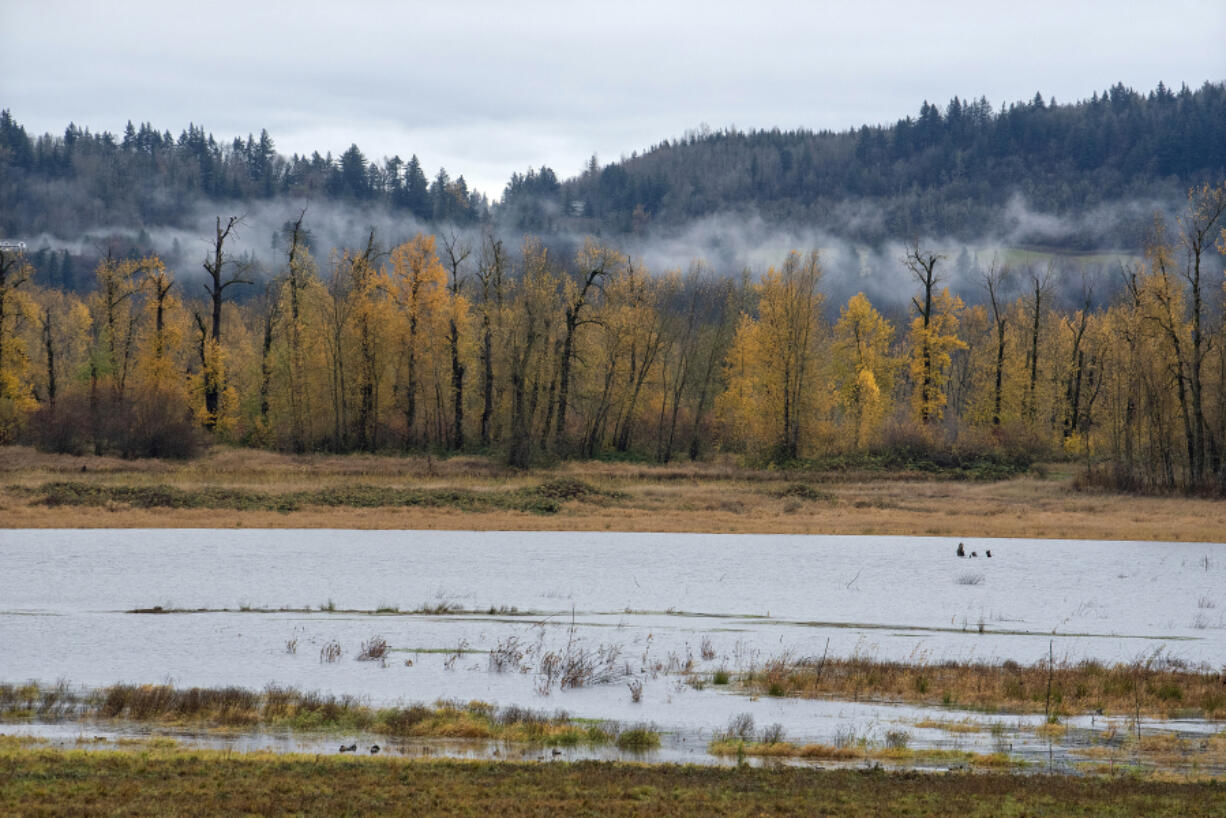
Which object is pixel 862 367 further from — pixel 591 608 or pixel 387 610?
pixel 387 610

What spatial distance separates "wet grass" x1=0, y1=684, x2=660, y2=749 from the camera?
16047 mm

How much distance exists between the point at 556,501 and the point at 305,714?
3251 centimetres

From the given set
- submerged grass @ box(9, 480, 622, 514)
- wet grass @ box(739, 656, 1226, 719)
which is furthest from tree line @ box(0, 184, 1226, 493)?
wet grass @ box(739, 656, 1226, 719)

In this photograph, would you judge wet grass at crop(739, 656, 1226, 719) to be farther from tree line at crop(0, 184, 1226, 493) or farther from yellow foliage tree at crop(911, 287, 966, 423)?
yellow foliage tree at crop(911, 287, 966, 423)

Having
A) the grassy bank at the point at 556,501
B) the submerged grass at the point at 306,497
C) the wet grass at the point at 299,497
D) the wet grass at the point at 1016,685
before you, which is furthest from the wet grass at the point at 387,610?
the submerged grass at the point at 306,497

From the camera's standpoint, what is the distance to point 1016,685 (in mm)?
19531

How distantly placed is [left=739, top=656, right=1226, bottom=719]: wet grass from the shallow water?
984 millimetres

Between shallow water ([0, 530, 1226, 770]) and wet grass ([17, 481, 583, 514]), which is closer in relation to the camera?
shallow water ([0, 530, 1226, 770])

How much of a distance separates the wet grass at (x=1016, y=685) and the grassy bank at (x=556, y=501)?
935 inches

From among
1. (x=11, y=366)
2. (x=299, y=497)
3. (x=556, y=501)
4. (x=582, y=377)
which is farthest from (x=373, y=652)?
(x=11, y=366)

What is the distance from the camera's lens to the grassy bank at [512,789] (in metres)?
11.7

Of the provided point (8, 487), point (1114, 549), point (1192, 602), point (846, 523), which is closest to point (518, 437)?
point (846, 523)

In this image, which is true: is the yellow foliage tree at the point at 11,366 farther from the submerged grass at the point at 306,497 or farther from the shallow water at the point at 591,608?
the shallow water at the point at 591,608

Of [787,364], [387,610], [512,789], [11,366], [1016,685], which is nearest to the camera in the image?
[512,789]
